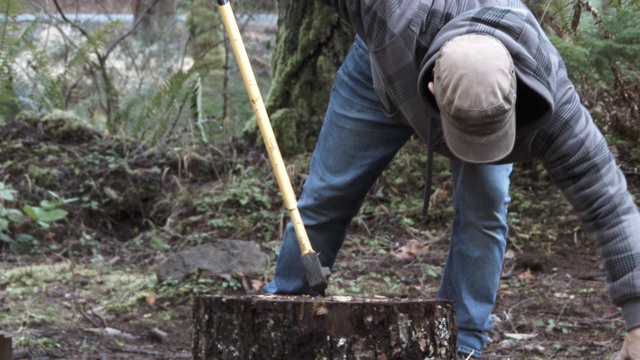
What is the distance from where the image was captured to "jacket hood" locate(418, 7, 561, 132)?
8.14ft

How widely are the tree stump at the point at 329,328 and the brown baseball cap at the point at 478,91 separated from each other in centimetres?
59

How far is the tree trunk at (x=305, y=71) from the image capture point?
6.39m

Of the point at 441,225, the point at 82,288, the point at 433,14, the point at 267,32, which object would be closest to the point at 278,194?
the point at 441,225

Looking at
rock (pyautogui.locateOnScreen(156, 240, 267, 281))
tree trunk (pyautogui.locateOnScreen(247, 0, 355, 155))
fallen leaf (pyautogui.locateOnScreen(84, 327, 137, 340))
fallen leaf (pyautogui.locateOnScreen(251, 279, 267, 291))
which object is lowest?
fallen leaf (pyautogui.locateOnScreen(84, 327, 137, 340))

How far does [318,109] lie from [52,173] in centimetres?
219

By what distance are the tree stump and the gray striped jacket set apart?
589 mm

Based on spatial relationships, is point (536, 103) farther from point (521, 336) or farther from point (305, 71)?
point (305, 71)

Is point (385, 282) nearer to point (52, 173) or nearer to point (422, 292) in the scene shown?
point (422, 292)

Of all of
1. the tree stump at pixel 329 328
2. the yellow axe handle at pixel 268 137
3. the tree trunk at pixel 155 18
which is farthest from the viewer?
the tree trunk at pixel 155 18

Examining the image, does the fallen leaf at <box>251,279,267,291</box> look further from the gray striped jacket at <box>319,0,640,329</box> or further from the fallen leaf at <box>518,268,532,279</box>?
the gray striped jacket at <box>319,0,640,329</box>

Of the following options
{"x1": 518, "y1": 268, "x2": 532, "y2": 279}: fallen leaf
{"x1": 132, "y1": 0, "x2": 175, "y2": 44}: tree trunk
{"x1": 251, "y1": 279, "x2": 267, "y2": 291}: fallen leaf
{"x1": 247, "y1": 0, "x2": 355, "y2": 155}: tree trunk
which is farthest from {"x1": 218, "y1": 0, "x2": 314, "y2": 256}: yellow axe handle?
{"x1": 132, "y1": 0, "x2": 175, "y2": 44}: tree trunk

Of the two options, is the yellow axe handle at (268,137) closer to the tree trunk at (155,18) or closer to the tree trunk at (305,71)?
the tree trunk at (305,71)

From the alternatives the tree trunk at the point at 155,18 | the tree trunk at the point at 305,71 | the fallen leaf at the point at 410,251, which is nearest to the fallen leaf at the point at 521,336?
the fallen leaf at the point at 410,251

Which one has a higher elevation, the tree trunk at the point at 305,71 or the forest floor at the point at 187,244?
the tree trunk at the point at 305,71
